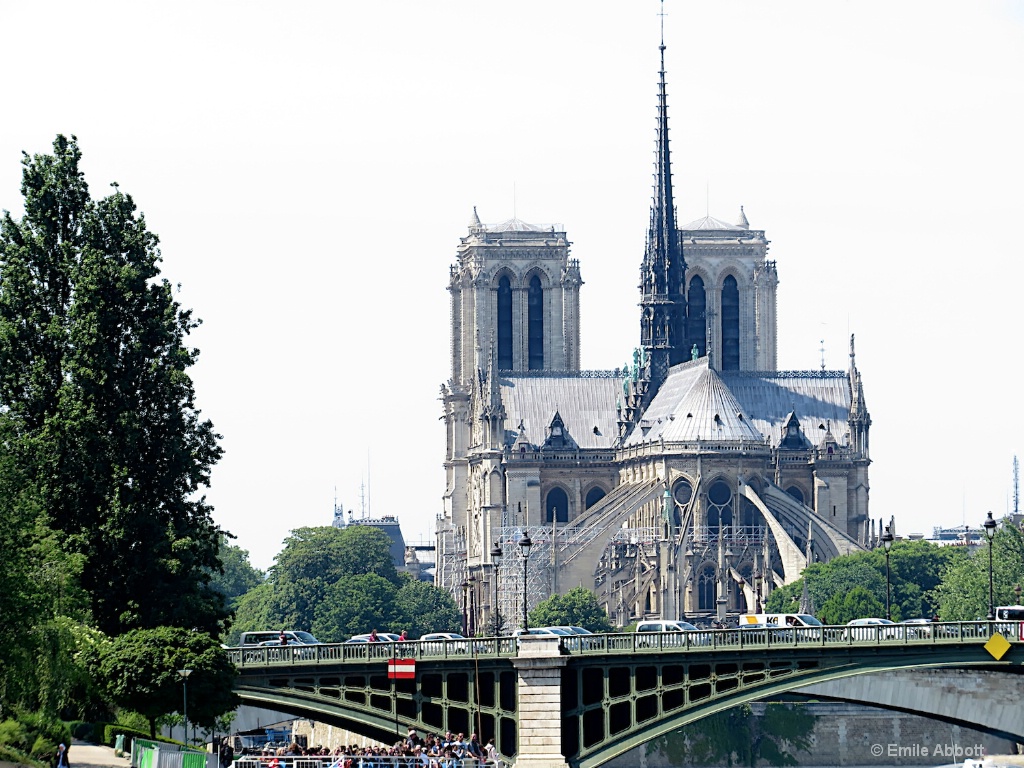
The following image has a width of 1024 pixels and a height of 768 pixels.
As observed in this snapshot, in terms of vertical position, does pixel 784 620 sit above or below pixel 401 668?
above

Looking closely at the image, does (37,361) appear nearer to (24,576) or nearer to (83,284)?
(83,284)

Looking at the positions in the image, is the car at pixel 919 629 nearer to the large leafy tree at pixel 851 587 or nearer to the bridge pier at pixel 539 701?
the bridge pier at pixel 539 701

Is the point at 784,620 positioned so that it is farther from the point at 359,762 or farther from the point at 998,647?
the point at 359,762

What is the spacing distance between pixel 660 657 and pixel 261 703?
14.4m

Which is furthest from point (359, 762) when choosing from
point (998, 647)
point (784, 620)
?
point (784, 620)

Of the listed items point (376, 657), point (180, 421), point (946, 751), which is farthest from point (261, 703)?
point (946, 751)

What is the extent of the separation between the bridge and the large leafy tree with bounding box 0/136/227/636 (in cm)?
446

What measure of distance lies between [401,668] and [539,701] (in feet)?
16.7

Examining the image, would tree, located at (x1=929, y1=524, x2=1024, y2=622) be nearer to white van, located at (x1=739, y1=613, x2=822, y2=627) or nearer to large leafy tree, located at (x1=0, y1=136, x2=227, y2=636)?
white van, located at (x1=739, y1=613, x2=822, y2=627)

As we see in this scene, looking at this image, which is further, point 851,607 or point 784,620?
point 851,607

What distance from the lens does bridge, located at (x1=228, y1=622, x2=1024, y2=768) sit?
98312 millimetres

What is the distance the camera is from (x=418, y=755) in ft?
285

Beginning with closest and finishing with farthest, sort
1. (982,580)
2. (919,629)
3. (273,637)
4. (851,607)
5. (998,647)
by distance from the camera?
(998,647)
(919,629)
(273,637)
(982,580)
(851,607)

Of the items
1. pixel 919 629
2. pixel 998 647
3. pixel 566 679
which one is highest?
pixel 919 629
